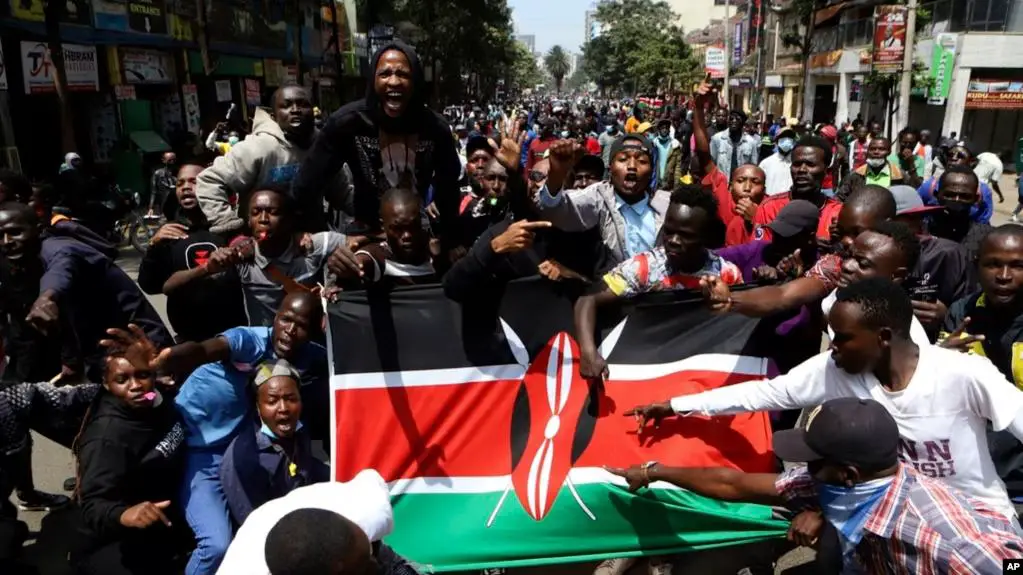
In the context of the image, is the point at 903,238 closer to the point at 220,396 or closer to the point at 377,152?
the point at 377,152

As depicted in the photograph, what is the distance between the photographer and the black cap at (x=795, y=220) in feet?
12.5

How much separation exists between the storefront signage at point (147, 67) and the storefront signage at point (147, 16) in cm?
52

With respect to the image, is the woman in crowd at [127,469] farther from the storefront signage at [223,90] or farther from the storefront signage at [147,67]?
the storefront signage at [223,90]

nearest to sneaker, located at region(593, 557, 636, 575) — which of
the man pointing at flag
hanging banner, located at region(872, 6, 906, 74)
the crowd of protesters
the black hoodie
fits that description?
the crowd of protesters

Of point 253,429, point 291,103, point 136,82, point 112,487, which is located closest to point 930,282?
point 253,429

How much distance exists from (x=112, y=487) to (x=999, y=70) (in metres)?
27.4

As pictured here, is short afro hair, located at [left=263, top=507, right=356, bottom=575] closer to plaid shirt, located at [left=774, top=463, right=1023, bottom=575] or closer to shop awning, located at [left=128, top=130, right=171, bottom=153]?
plaid shirt, located at [left=774, top=463, right=1023, bottom=575]

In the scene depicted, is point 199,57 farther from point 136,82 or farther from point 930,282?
point 930,282

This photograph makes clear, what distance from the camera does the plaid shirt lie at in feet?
6.50

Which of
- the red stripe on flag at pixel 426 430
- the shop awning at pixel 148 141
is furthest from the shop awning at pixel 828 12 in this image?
the red stripe on flag at pixel 426 430

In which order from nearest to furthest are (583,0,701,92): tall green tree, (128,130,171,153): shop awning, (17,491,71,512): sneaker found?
(17,491,71,512): sneaker → (128,130,171,153): shop awning → (583,0,701,92): tall green tree

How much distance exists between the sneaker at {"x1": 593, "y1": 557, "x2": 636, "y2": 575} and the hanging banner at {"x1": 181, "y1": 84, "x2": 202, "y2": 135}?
56.5ft

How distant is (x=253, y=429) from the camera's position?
125 inches

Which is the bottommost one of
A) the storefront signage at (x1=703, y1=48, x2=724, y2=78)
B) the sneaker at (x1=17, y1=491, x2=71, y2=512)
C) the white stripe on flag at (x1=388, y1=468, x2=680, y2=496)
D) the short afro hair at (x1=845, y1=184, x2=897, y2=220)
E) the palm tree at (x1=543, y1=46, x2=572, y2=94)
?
the sneaker at (x1=17, y1=491, x2=71, y2=512)
